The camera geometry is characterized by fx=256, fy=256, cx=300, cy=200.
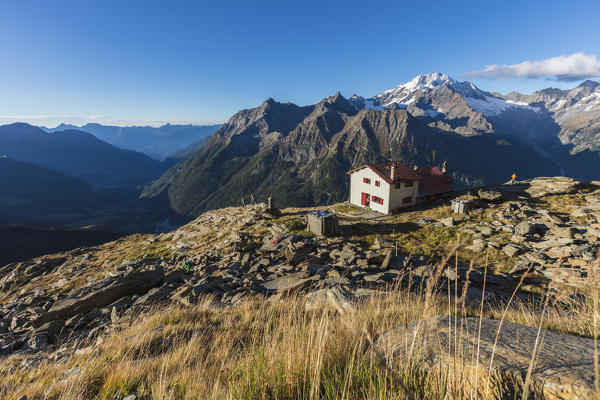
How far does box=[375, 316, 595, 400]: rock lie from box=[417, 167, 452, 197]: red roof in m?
40.7

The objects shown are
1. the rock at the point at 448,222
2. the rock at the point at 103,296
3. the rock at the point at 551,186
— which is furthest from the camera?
the rock at the point at 551,186

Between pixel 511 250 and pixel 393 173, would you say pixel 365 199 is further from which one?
pixel 511 250

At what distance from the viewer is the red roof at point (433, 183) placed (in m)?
41.9

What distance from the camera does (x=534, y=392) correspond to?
228 centimetres

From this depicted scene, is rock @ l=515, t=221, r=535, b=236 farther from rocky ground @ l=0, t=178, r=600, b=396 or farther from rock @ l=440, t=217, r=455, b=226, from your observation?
rock @ l=440, t=217, r=455, b=226

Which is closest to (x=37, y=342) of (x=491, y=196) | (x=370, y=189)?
(x=370, y=189)

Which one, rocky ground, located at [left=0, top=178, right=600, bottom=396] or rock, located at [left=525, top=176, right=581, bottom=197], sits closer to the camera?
rocky ground, located at [left=0, top=178, right=600, bottom=396]

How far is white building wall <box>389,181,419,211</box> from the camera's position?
1476 inches

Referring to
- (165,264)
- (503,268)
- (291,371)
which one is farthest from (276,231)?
(291,371)

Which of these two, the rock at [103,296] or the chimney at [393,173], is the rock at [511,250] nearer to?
the chimney at [393,173]

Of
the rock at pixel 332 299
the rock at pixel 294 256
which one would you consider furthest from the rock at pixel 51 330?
the rock at pixel 294 256

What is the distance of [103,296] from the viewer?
42.6 ft

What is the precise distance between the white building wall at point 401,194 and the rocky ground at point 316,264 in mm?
2701

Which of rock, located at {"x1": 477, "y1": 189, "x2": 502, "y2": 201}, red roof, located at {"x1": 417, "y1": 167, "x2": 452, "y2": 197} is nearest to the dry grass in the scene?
rock, located at {"x1": 477, "y1": 189, "x2": 502, "y2": 201}
